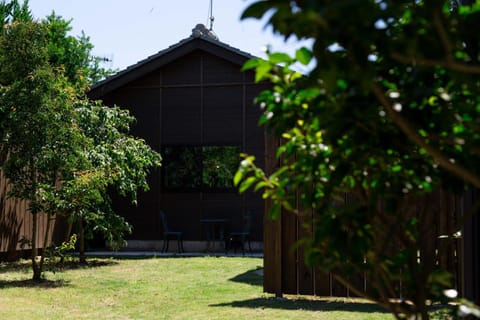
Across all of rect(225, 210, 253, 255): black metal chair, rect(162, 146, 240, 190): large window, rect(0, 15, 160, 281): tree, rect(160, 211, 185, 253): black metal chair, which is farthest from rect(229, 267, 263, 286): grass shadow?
rect(162, 146, 240, 190): large window

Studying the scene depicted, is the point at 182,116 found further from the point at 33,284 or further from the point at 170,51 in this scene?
the point at 33,284

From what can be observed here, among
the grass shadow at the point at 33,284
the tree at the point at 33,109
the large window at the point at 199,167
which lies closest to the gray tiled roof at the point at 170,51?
the large window at the point at 199,167

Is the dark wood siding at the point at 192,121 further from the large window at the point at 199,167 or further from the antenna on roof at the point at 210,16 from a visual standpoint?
the antenna on roof at the point at 210,16

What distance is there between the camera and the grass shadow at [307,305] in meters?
7.12

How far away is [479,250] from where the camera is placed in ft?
12.8

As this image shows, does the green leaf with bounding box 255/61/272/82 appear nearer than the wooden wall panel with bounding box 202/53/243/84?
Yes

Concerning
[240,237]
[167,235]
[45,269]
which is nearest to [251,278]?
[45,269]

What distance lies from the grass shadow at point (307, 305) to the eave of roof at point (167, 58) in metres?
9.12

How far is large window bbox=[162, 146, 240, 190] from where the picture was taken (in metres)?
16.5

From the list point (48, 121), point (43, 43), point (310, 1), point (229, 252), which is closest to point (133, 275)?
point (48, 121)

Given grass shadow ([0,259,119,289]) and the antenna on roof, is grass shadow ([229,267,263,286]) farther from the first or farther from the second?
the antenna on roof

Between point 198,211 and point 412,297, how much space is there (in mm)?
14427

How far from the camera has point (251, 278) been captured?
10.4 meters

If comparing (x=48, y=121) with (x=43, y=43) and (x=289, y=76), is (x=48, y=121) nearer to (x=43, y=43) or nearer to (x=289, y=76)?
(x=43, y=43)
